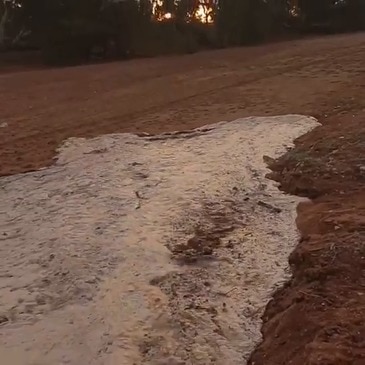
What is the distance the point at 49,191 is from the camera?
212 inches

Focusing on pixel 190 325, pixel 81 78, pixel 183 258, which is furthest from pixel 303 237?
pixel 81 78

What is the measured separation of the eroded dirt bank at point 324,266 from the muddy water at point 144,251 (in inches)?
4.8

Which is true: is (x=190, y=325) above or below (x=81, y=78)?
below

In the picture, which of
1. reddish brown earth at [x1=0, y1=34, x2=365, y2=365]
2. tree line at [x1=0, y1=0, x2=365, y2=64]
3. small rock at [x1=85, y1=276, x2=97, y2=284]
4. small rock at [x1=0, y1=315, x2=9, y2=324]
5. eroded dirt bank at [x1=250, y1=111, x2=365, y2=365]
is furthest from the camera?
tree line at [x1=0, y1=0, x2=365, y2=64]

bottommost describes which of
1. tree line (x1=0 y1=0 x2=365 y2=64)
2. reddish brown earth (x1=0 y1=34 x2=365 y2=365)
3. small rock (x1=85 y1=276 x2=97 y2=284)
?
small rock (x1=85 y1=276 x2=97 y2=284)

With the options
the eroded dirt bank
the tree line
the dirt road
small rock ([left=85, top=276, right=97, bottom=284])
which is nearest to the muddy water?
small rock ([left=85, top=276, right=97, bottom=284])

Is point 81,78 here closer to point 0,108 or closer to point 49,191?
point 0,108

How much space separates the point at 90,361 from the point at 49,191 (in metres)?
2.22

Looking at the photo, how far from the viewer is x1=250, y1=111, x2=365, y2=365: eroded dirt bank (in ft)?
10.9

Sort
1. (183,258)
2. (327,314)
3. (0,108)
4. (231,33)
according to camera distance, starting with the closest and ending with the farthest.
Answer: (327,314) < (183,258) < (0,108) < (231,33)

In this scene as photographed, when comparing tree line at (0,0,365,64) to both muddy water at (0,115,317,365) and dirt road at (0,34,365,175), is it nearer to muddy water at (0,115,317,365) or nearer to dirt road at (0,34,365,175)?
dirt road at (0,34,365,175)

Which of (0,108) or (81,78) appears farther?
(81,78)

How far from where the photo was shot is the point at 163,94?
323 inches

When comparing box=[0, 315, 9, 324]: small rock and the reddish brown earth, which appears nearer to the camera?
the reddish brown earth
